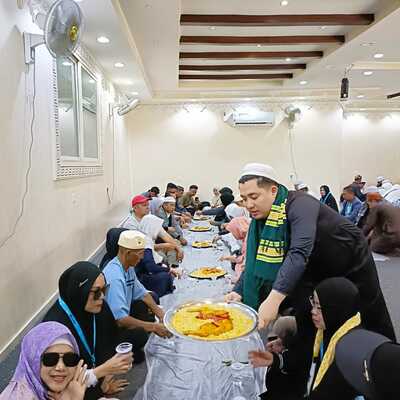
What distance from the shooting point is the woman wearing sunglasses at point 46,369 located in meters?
1.08

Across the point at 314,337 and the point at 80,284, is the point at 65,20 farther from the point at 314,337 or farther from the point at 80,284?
the point at 314,337

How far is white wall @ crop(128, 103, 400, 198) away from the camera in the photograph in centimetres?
819

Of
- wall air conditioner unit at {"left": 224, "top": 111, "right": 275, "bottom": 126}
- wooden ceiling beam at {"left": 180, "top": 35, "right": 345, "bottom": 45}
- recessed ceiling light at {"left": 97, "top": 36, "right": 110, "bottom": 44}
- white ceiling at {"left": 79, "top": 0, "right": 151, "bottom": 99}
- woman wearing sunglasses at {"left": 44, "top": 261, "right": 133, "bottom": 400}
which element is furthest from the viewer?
wall air conditioner unit at {"left": 224, "top": 111, "right": 275, "bottom": 126}

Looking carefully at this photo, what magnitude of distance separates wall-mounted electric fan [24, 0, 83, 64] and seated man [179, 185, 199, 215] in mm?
5022

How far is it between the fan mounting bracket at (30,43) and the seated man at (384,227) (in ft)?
14.5

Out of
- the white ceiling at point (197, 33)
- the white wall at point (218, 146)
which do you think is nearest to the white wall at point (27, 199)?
the white ceiling at point (197, 33)

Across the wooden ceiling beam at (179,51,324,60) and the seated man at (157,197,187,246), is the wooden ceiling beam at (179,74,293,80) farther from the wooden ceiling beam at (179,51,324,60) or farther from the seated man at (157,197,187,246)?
the seated man at (157,197,187,246)

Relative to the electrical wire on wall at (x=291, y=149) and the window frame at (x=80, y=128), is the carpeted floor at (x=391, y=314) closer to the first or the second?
the window frame at (x=80, y=128)

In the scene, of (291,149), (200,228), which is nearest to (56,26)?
(200,228)

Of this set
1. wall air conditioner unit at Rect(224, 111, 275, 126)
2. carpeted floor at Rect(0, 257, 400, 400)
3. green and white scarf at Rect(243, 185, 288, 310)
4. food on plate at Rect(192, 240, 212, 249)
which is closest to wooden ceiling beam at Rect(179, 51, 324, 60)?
wall air conditioner unit at Rect(224, 111, 275, 126)

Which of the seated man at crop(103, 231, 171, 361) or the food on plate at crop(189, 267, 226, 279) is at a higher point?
the seated man at crop(103, 231, 171, 361)

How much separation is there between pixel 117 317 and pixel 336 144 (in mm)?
7475

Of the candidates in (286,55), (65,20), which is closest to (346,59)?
(286,55)

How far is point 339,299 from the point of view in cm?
137
